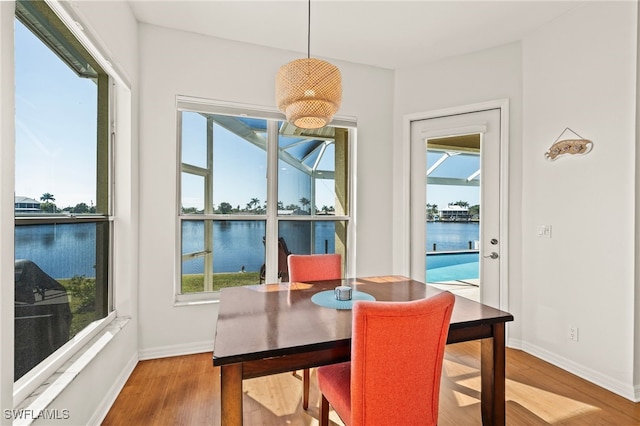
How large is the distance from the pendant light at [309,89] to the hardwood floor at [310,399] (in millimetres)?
1882

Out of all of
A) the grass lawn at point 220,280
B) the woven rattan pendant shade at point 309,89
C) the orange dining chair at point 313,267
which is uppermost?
the woven rattan pendant shade at point 309,89

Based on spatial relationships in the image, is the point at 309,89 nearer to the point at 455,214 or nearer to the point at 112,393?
the point at 112,393

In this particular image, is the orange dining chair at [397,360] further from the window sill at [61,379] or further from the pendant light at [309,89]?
the window sill at [61,379]

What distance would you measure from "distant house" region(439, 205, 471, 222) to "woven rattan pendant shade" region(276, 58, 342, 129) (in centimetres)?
224

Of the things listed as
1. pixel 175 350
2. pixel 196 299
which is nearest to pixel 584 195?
pixel 196 299

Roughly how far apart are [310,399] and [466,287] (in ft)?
7.02

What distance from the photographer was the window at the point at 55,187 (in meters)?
1.40

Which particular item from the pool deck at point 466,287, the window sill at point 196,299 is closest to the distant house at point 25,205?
the window sill at point 196,299

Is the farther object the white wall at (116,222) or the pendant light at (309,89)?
the pendant light at (309,89)

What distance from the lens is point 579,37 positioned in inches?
104

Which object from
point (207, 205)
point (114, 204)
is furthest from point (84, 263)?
point (207, 205)

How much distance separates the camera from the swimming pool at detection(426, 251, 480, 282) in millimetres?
3418

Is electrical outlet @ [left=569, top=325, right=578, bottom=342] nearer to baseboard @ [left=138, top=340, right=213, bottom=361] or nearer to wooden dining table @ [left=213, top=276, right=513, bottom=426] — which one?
wooden dining table @ [left=213, top=276, right=513, bottom=426]

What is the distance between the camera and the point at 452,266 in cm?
360
